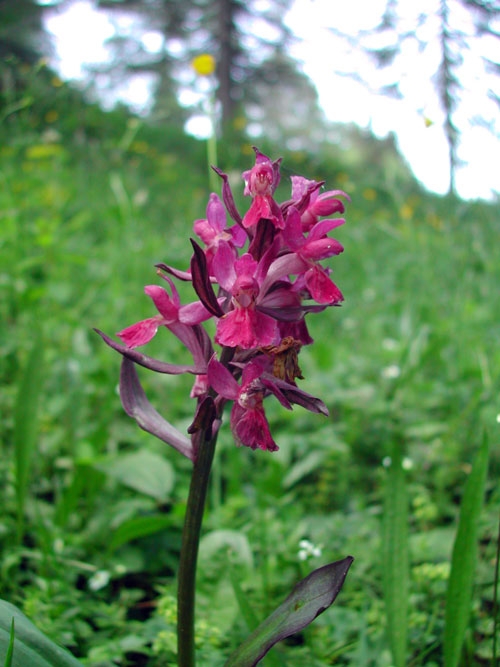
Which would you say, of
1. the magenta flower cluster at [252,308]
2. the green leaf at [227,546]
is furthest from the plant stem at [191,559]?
the green leaf at [227,546]

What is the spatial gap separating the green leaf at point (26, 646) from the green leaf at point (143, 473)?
0.68m

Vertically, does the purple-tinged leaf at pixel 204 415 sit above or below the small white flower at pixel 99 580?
above

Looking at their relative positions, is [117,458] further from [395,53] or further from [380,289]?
[380,289]

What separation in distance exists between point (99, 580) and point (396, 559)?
2.06 ft

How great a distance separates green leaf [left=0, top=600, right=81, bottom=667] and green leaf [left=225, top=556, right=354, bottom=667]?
0.23 meters

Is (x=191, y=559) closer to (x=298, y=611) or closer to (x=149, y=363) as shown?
(x=298, y=611)

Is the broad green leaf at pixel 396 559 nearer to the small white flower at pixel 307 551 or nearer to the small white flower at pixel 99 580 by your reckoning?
the small white flower at pixel 307 551

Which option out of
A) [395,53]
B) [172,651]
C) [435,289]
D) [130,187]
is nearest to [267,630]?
[172,651]

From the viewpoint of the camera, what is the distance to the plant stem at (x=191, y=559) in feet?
2.79

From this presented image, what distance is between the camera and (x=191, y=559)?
0.85 m

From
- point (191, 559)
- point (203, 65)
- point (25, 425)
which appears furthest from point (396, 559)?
point (203, 65)

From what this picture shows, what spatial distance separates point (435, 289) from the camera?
353 centimetres

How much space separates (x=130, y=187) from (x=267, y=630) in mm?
5217

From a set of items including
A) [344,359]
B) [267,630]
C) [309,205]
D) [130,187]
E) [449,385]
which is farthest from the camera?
[130,187]
